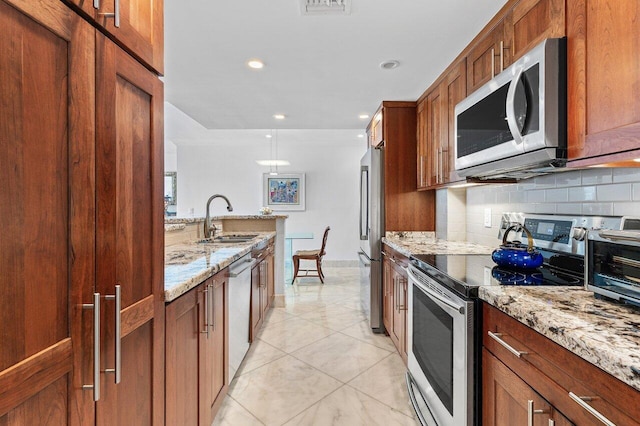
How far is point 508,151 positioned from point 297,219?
5.44m

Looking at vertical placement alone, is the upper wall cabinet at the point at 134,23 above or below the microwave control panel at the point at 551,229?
above

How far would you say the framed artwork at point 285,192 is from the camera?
6746 millimetres

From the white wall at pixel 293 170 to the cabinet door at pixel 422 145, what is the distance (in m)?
3.41

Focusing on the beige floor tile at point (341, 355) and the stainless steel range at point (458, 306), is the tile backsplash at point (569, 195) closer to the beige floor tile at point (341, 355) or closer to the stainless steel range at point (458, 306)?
the stainless steel range at point (458, 306)

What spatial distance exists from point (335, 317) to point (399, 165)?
179 cm

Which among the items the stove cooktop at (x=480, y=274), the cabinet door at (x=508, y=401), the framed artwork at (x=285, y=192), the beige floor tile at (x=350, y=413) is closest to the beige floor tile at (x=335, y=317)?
the beige floor tile at (x=350, y=413)

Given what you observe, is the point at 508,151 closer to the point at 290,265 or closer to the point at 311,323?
the point at 311,323

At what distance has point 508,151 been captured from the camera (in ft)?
5.06

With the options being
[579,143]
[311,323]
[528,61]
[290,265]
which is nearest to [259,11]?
[528,61]

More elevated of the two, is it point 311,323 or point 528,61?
point 528,61

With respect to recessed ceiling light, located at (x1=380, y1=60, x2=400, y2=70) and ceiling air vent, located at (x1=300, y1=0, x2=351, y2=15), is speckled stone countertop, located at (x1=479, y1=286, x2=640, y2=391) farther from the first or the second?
recessed ceiling light, located at (x1=380, y1=60, x2=400, y2=70)

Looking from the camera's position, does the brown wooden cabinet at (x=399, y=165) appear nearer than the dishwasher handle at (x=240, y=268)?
No

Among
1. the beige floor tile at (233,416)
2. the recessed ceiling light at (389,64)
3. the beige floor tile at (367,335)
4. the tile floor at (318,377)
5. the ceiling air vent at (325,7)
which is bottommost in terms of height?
the beige floor tile at (233,416)

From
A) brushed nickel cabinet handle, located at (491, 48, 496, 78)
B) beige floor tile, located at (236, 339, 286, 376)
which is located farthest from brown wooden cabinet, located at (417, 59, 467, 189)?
beige floor tile, located at (236, 339, 286, 376)
